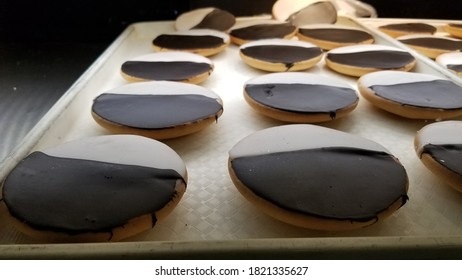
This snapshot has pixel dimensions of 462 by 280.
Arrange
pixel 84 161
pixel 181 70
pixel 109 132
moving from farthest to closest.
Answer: pixel 181 70, pixel 109 132, pixel 84 161

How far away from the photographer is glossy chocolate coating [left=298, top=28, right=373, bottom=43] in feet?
5.46

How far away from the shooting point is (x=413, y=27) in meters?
1.85

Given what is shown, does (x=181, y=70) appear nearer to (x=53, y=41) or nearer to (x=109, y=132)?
(x=109, y=132)

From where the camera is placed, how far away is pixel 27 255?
1.75 ft

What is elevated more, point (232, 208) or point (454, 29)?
point (454, 29)

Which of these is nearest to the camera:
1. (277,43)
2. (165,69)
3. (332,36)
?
(165,69)

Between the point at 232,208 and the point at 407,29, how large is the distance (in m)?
1.44

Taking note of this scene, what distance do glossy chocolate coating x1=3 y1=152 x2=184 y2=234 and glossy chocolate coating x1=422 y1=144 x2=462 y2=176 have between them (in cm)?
51

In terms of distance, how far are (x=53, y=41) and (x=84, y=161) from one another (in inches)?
59.0

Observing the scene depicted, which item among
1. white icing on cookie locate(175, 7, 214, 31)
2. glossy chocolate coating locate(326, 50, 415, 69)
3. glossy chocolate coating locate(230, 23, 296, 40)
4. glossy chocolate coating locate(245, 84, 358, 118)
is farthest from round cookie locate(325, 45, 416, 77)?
white icing on cookie locate(175, 7, 214, 31)

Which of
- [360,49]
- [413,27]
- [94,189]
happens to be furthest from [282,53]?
[94,189]

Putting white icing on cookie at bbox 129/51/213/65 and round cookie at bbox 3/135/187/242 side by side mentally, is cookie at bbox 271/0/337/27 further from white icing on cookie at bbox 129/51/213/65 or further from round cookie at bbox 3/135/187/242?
round cookie at bbox 3/135/187/242

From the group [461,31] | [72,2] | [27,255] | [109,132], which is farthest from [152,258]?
[72,2]

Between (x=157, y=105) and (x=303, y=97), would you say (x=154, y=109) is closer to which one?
(x=157, y=105)
